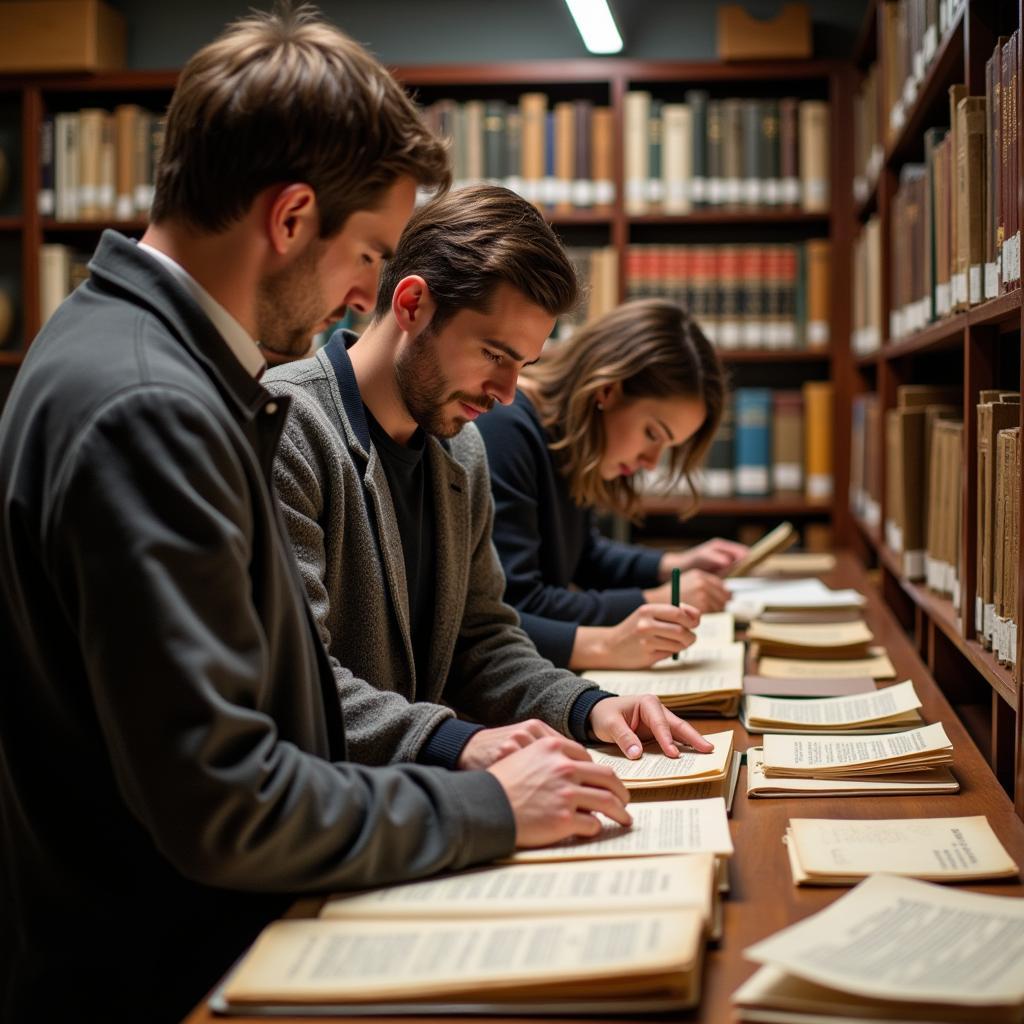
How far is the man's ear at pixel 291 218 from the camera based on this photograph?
1.05 metres

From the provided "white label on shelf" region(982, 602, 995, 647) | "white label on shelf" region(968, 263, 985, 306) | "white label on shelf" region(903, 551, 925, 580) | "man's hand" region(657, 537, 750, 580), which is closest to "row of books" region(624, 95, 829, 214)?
"man's hand" region(657, 537, 750, 580)

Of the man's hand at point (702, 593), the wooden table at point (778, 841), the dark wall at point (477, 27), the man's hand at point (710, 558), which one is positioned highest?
the dark wall at point (477, 27)

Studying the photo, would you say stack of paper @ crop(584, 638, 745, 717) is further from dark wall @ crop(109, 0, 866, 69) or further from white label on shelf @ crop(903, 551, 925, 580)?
dark wall @ crop(109, 0, 866, 69)

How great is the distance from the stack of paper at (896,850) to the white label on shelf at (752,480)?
2.82 m

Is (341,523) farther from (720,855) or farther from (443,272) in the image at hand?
(720,855)

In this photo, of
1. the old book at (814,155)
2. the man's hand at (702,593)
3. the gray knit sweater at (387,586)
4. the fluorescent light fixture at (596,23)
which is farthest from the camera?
the old book at (814,155)

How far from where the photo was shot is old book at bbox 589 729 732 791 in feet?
4.48

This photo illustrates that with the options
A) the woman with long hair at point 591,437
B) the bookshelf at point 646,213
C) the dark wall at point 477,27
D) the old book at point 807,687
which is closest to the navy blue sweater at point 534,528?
the woman with long hair at point 591,437

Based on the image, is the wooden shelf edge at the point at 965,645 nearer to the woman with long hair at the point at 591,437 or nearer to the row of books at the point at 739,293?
the woman with long hair at the point at 591,437

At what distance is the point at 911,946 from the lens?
910 millimetres

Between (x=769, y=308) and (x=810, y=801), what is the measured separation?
113 inches

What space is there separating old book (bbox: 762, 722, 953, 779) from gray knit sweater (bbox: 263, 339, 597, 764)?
258 millimetres

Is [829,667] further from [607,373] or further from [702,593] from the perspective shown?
[607,373]

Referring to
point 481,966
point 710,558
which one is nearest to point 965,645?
point 481,966
